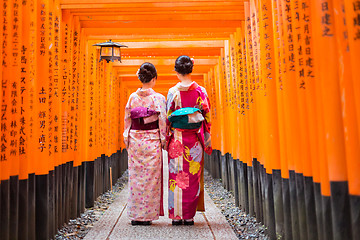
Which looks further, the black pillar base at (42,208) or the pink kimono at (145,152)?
the pink kimono at (145,152)

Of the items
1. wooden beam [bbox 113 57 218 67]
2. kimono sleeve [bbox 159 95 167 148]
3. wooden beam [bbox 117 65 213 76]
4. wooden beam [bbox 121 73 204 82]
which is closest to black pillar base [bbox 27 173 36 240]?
kimono sleeve [bbox 159 95 167 148]

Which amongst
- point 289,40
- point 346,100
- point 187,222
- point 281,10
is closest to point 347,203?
point 346,100

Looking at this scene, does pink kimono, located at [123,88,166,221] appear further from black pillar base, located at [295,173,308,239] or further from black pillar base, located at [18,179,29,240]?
black pillar base, located at [295,173,308,239]

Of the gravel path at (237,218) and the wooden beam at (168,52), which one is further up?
Result: the wooden beam at (168,52)

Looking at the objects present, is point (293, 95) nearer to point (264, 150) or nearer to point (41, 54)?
point (264, 150)

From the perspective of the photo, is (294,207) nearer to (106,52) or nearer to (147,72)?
(147,72)

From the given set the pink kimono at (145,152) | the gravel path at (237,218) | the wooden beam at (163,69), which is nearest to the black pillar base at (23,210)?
the pink kimono at (145,152)

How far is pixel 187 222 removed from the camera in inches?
171

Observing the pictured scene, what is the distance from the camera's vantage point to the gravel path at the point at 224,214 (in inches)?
159

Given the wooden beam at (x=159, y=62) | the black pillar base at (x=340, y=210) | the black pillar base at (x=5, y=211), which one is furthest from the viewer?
the wooden beam at (x=159, y=62)

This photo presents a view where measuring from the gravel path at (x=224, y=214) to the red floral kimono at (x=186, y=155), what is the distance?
2.24ft

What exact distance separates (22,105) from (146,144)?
1.85 metres

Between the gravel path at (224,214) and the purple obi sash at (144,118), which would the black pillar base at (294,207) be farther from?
the purple obi sash at (144,118)

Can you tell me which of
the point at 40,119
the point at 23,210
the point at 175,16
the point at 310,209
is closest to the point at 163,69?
the point at 175,16
